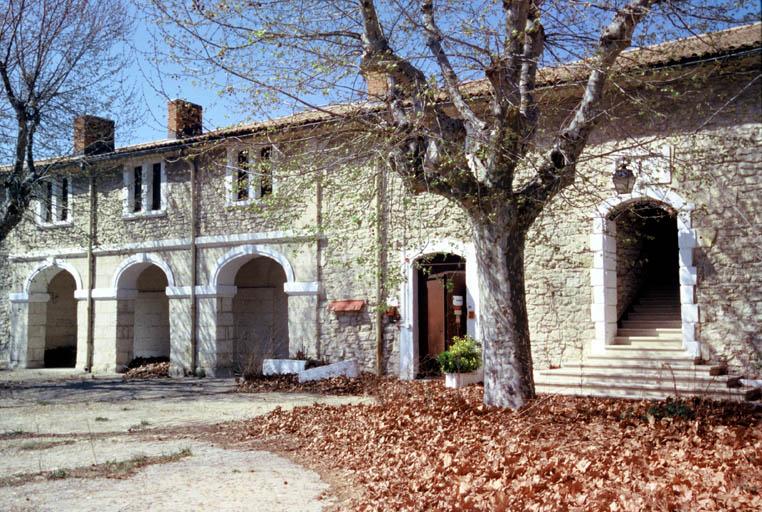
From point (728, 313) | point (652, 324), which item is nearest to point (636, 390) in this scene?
point (728, 313)

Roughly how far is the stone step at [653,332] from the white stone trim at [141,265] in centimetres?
995

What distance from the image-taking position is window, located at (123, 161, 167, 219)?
1755 centimetres

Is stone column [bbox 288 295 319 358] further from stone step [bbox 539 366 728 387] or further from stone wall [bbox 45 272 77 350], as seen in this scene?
stone wall [bbox 45 272 77 350]

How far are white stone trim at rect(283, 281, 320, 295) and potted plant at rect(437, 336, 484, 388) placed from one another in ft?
11.3

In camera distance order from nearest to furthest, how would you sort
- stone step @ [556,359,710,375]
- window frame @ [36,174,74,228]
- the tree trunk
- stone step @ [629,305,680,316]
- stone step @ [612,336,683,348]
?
the tree trunk
stone step @ [556,359,710,375]
stone step @ [612,336,683,348]
stone step @ [629,305,680,316]
window frame @ [36,174,74,228]

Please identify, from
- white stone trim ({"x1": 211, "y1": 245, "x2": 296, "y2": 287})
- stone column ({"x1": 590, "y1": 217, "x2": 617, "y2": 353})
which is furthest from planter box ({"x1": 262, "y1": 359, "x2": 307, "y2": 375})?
stone column ({"x1": 590, "y1": 217, "x2": 617, "y2": 353})

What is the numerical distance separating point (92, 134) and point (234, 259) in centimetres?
503

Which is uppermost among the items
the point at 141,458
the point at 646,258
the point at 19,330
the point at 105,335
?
the point at 646,258

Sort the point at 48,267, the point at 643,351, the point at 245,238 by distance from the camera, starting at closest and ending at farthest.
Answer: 1. the point at 643,351
2. the point at 245,238
3. the point at 48,267

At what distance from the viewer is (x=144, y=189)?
17812 millimetres

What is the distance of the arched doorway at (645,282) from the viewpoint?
12.1 metres

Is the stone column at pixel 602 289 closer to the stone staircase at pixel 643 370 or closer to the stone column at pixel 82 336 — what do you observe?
the stone staircase at pixel 643 370

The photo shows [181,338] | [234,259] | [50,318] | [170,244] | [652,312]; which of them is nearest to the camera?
[652,312]

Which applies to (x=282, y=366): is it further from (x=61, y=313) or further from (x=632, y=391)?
(x=61, y=313)
